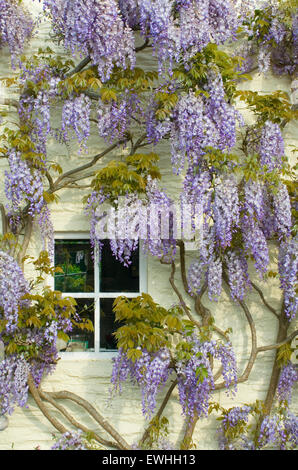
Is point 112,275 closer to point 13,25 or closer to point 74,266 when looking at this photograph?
point 74,266

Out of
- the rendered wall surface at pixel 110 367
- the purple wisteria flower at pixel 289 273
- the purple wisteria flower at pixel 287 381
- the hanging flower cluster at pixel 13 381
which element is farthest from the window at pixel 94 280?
the purple wisteria flower at pixel 287 381

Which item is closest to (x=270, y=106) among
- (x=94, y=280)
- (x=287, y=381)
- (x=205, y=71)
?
(x=205, y=71)

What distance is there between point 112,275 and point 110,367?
0.65m

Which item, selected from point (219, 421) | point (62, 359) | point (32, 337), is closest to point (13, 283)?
point (32, 337)

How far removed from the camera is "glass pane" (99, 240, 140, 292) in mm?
3873

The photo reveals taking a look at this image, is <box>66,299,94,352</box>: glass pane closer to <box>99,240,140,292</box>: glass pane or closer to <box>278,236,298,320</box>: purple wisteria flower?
<box>99,240,140,292</box>: glass pane

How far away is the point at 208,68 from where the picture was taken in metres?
3.46

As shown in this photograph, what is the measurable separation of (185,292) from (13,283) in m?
1.21

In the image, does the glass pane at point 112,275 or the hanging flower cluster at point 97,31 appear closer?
the hanging flower cluster at point 97,31

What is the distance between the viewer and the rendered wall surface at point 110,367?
370cm

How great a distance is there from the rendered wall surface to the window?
112mm

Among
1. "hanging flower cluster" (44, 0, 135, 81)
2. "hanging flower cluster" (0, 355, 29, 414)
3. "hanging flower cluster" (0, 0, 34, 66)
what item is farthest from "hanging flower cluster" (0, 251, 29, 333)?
"hanging flower cluster" (0, 0, 34, 66)

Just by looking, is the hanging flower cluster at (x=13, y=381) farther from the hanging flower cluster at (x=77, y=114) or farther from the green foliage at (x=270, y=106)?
the green foliage at (x=270, y=106)

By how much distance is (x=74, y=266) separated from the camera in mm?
3879
